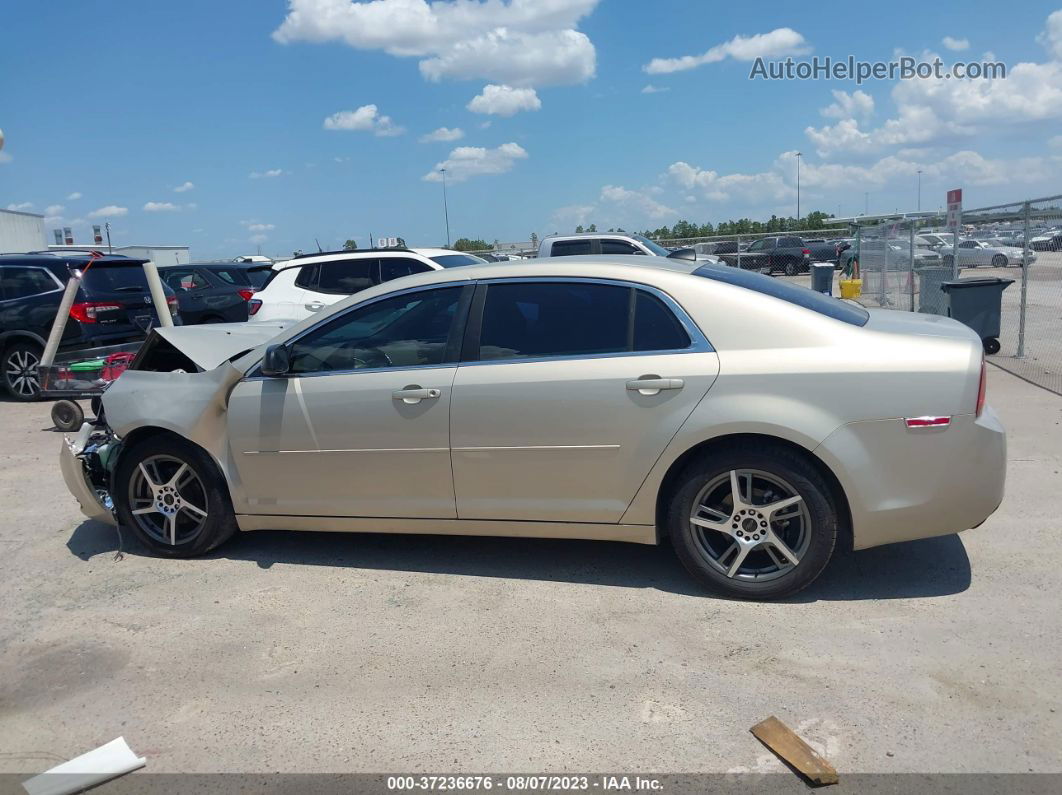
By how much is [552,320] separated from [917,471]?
188 centimetres

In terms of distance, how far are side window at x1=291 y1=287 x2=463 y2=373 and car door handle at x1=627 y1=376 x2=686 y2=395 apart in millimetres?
1043

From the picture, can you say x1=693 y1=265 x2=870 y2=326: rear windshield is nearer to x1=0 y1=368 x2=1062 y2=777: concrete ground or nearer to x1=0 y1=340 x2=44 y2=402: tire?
x1=0 y1=368 x2=1062 y2=777: concrete ground

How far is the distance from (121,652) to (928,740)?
11.4 ft

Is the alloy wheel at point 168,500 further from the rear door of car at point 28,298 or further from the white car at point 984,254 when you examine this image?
the white car at point 984,254

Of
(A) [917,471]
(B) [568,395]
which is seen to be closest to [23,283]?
(B) [568,395]

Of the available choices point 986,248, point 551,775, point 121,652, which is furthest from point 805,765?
point 986,248

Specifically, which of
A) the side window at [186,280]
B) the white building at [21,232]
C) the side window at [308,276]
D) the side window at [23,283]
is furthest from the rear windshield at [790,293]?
the white building at [21,232]

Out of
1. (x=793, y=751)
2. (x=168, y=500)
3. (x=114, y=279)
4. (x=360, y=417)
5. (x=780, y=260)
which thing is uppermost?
(x=114, y=279)

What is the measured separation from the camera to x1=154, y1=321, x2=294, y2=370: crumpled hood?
17.2 feet

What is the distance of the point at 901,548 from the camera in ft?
15.8

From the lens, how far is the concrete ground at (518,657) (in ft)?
10.3

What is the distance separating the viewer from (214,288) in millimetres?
15758

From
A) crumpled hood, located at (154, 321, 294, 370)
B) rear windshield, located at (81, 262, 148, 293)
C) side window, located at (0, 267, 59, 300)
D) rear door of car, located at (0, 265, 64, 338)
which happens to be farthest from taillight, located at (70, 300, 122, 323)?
crumpled hood, located at (154, 321, 294, 370)

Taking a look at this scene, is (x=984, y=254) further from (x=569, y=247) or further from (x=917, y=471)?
(x=917, y=471)
